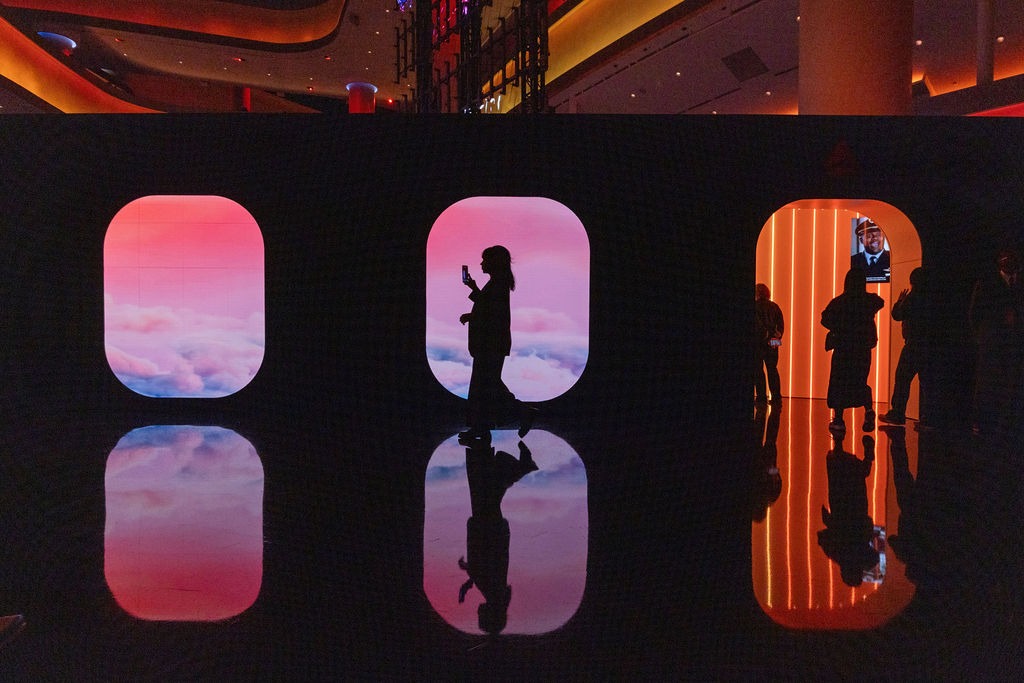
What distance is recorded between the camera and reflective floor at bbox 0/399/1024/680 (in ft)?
8.18

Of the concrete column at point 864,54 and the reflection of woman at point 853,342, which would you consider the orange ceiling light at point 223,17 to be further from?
the reflection of woman at point 853,342

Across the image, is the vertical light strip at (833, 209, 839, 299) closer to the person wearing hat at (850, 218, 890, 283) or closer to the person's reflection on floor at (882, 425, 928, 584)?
the person wearing hat at (850, 218, 890, 283)

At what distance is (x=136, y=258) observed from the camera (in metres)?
8.26

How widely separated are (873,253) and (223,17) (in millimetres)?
14907

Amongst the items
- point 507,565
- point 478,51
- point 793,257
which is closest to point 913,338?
point 793,257

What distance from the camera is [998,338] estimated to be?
7219mm

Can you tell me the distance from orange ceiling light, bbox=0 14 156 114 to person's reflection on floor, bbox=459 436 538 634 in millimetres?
9621

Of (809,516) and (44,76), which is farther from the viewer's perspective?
(44,76)

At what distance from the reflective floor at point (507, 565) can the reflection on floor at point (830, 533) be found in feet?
0.06

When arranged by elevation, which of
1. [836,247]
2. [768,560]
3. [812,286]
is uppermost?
[836,247]

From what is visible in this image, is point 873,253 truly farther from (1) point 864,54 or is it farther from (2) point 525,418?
(2) point 525,418

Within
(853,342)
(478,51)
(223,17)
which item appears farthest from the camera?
(223,17)

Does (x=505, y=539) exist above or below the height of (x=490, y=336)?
below

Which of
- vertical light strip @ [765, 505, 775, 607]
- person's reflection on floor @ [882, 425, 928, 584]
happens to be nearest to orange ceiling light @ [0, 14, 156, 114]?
vertical light strip @ [765, 505, 775, 607]
